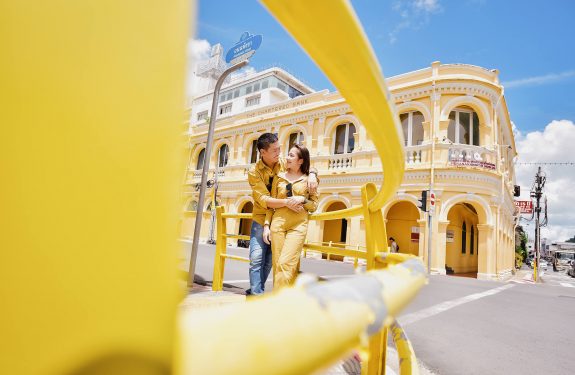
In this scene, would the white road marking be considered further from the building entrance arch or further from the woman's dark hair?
the building entrance arch

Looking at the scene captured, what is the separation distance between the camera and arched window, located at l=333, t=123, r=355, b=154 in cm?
1554

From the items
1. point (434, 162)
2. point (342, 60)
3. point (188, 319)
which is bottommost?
point (188, 319)

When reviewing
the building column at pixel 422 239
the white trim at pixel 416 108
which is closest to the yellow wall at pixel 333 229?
the building column at pixel 422 239

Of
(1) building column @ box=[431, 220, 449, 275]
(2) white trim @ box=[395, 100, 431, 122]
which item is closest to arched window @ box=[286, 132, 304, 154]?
(2) white trim @ box=[395, 100, 431, 122]

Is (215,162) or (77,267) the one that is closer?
(77,267)

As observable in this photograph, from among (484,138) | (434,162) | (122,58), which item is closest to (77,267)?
(122,58)

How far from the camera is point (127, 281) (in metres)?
0.22

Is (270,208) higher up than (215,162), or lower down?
lower down

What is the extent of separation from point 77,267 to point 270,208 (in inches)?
91.4

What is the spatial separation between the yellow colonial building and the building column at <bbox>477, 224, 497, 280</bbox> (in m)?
0.04

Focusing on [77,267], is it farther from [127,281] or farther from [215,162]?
[215,162]

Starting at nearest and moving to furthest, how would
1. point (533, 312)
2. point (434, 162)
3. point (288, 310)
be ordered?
point (288, 310) → point (533, 312) → point (434, 162)

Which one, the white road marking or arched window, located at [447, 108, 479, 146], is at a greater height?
arched window, located at [447, 108, 479, 146]

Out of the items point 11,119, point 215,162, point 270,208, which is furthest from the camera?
point 215,162
